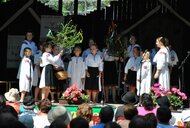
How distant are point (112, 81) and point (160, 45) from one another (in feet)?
7.19

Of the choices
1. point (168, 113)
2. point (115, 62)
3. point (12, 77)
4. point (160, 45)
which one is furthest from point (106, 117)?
point (12, 77)

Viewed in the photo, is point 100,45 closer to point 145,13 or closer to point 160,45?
point 145,13

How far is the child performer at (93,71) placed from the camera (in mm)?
14906

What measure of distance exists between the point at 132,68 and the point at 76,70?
1470mm

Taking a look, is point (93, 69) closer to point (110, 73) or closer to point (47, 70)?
point (110, 73)

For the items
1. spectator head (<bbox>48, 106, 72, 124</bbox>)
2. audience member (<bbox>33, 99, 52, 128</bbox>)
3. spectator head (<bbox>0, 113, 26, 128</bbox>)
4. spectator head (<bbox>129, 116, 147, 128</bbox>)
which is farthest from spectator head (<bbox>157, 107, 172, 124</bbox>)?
spectator head (<bbox>0, 113, 26, 128</bbox>)

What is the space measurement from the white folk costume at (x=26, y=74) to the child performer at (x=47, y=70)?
0.99 feet

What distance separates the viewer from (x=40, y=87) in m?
14.4

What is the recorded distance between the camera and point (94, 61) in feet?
→ 48.9

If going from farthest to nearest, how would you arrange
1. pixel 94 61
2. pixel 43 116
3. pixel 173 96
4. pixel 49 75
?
pixel 94 61 < pixel 49 75 < pixel 173 96 < pixel 43 116

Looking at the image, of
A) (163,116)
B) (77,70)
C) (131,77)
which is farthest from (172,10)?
(163,116)

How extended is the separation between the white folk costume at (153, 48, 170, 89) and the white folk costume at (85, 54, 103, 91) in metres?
1.51

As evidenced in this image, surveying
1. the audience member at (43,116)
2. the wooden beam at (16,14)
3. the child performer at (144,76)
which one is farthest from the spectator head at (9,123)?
the wooden beam at (16,14)

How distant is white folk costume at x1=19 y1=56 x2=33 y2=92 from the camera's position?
47.3 ft
